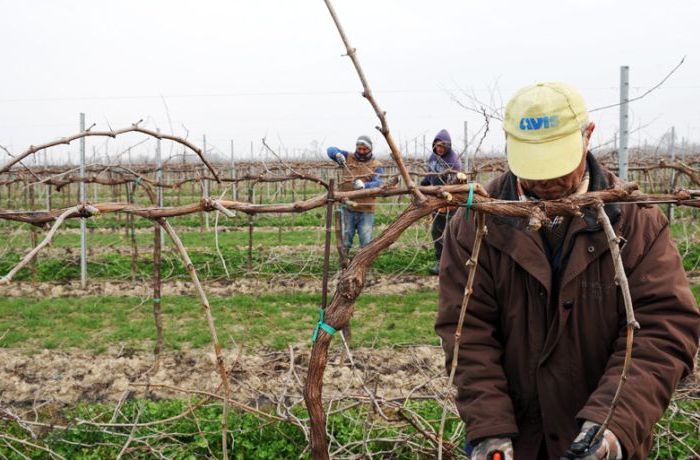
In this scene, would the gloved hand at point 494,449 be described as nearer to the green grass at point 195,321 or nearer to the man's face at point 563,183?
the man's face at point 563,183

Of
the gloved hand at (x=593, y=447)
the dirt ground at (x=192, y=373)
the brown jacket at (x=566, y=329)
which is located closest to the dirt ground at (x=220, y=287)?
the dirt ground at (x=192, y=373)

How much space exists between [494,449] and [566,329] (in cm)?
40

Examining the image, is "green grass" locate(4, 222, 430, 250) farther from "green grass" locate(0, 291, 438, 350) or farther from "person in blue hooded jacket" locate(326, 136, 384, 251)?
"green grass" locate(0, 291, 438, 350)

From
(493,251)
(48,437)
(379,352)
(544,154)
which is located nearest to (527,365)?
(493,251)

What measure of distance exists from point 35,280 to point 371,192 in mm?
7464

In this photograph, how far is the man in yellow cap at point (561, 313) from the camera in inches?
67.5

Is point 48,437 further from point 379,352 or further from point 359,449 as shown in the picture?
point 379,352

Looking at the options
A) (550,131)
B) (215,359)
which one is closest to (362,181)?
(215,359)

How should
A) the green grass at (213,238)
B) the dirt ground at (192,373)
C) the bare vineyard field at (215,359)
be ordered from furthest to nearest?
the green grass at (213,238) → the dirt ground at (192,373) → the bare vineyard field at (215,359)

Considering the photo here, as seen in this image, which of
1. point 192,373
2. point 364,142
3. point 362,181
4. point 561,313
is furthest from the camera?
point 364,142

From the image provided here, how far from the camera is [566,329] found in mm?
1807

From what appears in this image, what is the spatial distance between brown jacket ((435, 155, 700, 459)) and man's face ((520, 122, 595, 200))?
0.05 m

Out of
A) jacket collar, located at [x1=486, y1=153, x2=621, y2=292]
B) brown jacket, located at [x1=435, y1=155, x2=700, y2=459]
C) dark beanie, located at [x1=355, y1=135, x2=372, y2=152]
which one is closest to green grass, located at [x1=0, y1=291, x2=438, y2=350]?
dark beanie, located at [x1=355, y1=135, x2=372, y2=152]

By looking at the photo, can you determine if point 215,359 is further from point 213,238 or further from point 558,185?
point 213,238
